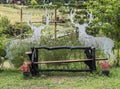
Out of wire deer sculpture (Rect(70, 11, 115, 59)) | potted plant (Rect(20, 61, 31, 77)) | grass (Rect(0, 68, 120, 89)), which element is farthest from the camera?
wire deer sculpture (Rect(70, 11, 115, 59))

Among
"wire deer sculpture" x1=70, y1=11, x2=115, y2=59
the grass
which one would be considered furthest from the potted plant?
"wire deer sculpture" x1=70, y1=11, x2=115, y2=59

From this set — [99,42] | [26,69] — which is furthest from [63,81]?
[99,42]

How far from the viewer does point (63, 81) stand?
323 inches

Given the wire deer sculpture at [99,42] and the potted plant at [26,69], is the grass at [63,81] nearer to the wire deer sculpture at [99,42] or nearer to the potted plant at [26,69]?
the potted plant at [26,69]

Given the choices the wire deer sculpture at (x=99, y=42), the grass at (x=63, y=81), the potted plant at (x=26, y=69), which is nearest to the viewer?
the grass at (x=63, y=81)

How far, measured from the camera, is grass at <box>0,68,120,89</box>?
25.6 feet

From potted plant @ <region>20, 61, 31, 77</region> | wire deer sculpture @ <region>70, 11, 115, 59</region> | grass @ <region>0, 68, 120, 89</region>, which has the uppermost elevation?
wire deer sculpture @ <region>70, 11, 115, 59</region>

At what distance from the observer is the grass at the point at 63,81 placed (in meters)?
7.80

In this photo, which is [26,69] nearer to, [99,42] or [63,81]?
[63,81]

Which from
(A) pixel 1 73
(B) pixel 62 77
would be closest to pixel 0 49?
(A) pixel 1 73

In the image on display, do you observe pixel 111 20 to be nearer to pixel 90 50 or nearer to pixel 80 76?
pixel 90 50

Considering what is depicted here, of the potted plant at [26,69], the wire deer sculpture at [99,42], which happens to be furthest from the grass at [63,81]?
the wire deer sculpture at [99,42]

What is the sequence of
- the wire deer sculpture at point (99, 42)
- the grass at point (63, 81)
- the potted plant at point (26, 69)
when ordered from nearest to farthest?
the grass at point (63, 81)
the potted plant at point (26, 69)
the wire deer sculpture at point (99, 42)

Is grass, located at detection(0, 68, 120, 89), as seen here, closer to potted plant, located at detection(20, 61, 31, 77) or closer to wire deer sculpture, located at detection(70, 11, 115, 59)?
potted plant, located at detection(20, 61, 31, 77)
